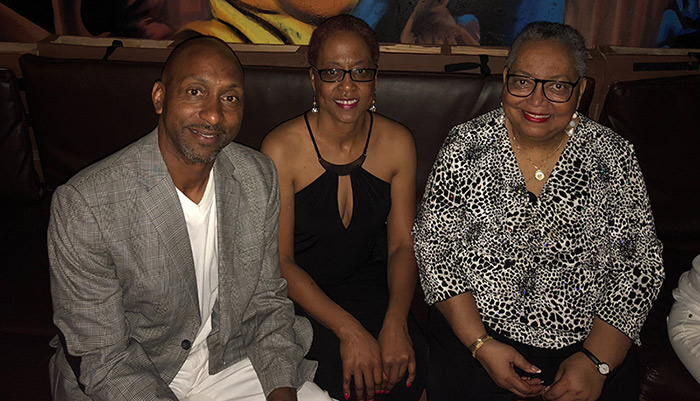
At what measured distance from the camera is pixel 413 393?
197 cm

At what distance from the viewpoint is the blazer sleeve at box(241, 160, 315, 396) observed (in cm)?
176

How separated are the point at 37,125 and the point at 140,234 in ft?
4.08

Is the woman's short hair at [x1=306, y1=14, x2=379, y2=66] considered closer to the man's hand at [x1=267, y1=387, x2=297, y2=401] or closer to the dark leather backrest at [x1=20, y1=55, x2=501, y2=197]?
the dark leather backrest at [x1=20, y1=55, x2=501, y2=197]

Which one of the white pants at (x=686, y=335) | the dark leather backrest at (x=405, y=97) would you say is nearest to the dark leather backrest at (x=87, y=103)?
the dark leather backrest at (x=405, y=97)

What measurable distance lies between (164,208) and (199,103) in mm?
305

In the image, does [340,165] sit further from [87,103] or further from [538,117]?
[87,103]

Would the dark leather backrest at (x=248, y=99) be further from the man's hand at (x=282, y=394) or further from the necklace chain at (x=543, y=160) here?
the man's hand at (x=282, y=394)

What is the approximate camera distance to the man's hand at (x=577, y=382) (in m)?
1.78

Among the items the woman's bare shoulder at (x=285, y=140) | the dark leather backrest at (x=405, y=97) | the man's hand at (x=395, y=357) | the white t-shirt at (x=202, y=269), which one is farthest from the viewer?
the dark leather backrest at (x=405, y=97)

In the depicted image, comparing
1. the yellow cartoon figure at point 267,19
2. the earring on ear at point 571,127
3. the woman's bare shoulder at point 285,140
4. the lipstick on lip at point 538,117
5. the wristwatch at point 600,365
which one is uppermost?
the yellow cartoon figure at point 267,19

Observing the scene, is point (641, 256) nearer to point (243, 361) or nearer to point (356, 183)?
point (356, 183)

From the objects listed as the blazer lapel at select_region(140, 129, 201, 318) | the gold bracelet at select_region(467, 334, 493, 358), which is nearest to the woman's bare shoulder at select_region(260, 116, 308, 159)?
the blazer lapel at select_region(140, 129, 201, 318)

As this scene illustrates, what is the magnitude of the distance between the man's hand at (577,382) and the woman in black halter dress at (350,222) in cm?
43

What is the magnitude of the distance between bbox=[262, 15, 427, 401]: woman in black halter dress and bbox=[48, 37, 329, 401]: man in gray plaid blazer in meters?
0.17
